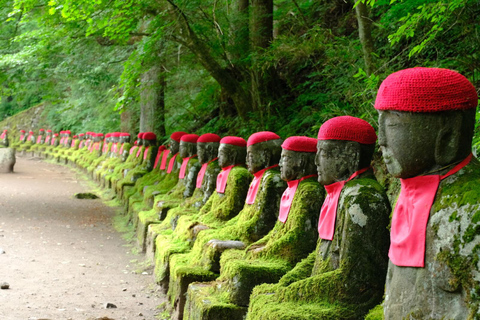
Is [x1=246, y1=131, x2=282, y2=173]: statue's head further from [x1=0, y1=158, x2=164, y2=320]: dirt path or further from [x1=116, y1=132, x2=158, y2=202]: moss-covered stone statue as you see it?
[x1=116, y1=132, x2=158, y2=202]: moss-covered stone statue

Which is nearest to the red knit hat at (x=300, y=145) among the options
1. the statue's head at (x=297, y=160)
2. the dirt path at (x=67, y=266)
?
the statue's head at (x=297, y=160)

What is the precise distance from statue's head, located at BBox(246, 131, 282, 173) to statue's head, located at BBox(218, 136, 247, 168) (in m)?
0.93

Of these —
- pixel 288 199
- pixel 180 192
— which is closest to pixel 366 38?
pixel 288 199

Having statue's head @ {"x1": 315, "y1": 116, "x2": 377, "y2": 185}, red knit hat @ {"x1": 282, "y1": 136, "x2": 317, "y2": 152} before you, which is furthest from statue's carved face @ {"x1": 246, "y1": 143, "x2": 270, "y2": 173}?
statue's head @ {"x1": 315, "y1": 116, "x2": 377, "y2": 185}

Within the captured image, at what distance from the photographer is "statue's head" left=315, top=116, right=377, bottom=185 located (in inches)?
143

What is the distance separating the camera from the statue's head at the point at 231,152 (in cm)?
655

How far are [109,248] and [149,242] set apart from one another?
139 cm

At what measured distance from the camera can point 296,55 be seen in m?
8.45

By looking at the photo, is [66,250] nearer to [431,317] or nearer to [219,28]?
[219,28]

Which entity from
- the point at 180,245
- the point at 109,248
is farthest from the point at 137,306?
the point at 109,248

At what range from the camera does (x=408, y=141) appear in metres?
2.57

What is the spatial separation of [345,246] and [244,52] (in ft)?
25.5

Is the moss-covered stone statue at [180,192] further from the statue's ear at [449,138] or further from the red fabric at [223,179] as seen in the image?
the statue's ear at [449,138]

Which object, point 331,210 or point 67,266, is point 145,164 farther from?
point 331,210
